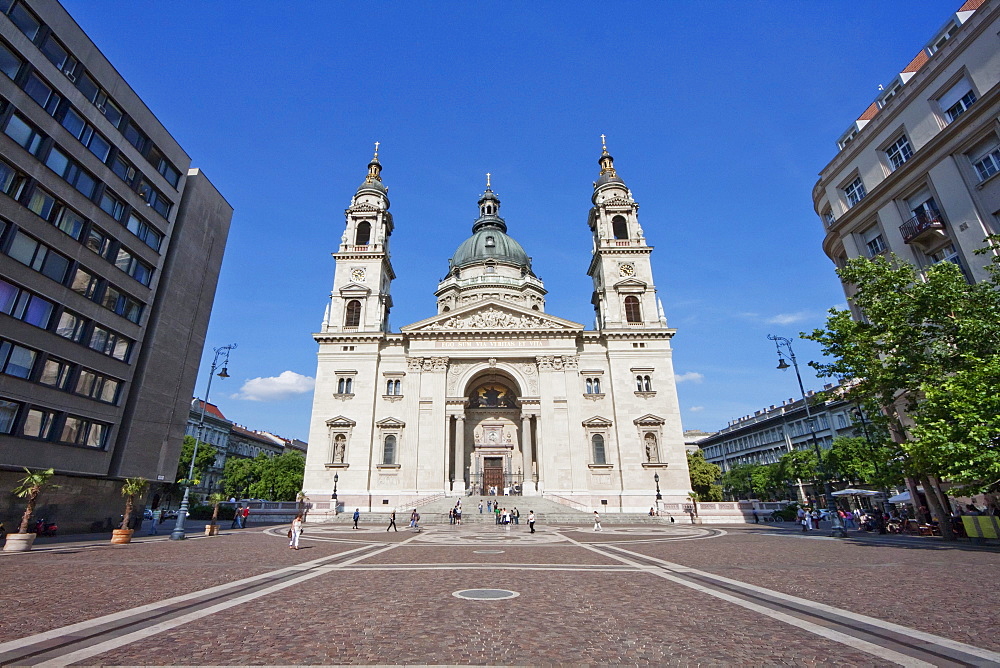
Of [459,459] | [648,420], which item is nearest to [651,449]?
[648,420]

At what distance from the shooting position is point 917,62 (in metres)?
26.3

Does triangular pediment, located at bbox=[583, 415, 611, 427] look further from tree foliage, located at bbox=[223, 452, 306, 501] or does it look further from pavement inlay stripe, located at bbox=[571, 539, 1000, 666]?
tree foliage, located at bbox=[223, 452, 306, 501]

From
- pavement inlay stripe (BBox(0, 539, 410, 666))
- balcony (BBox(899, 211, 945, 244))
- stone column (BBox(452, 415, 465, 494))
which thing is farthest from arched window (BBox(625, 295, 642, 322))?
pavement inlay stripe (BBox(0, 539, 410, 666))

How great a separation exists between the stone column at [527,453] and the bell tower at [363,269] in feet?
58.8

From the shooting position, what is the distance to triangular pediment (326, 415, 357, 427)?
45.9m

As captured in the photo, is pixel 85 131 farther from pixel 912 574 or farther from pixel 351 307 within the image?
pixel 912 574

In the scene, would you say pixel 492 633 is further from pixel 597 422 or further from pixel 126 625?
pixel 597 422

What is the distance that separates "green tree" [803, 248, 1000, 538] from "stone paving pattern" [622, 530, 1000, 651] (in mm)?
2826

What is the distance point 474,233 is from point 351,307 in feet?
110

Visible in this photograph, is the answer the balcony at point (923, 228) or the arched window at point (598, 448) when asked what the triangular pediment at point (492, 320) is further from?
the balcony at point (923, 228)

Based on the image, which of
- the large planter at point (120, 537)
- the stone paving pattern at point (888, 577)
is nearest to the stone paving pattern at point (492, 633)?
the stone paving pattern at point (888, 577)

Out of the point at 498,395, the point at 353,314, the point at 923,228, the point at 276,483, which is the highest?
the point at 353,314

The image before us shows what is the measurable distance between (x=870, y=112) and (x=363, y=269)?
44.6 meters

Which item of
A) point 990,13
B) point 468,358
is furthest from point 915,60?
point 468,358
